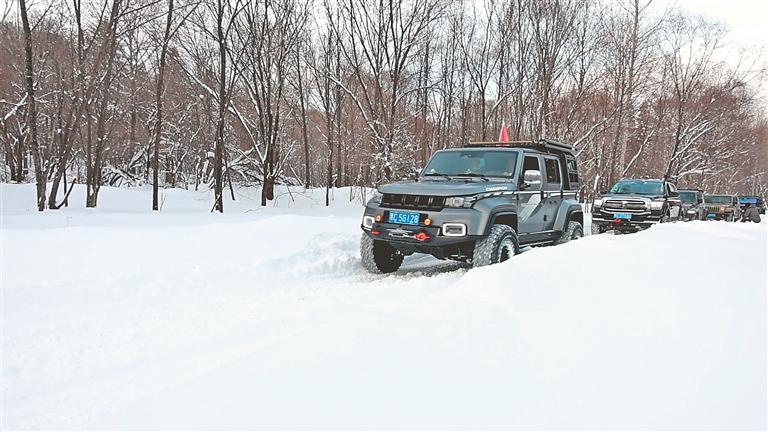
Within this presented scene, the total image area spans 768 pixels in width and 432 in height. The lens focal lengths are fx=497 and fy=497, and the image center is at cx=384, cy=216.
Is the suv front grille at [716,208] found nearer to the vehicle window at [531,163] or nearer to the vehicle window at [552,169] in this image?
the vehicle window at [552,169]

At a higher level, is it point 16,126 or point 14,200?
point 16,126

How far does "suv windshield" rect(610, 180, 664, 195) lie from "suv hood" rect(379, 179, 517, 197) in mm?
8617

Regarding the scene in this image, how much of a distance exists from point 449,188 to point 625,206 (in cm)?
884

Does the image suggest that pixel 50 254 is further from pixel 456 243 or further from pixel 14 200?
pixel 14 200

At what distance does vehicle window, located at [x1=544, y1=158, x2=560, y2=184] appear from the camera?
318 inches

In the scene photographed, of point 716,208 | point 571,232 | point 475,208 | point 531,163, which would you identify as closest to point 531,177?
point 531,163

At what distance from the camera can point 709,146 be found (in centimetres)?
3681

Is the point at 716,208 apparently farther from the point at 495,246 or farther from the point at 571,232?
the point at 495,246

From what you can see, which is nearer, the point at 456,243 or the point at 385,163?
the point at 456,243

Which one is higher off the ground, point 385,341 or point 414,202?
point 414,202

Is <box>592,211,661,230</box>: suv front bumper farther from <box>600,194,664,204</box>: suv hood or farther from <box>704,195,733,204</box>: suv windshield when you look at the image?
<box>704,195,733,204</box>: suv windshield

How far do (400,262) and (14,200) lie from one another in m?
10.6

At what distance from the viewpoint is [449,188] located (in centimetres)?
643

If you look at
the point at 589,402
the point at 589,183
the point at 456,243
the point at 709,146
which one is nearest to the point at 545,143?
the point at 456,243
